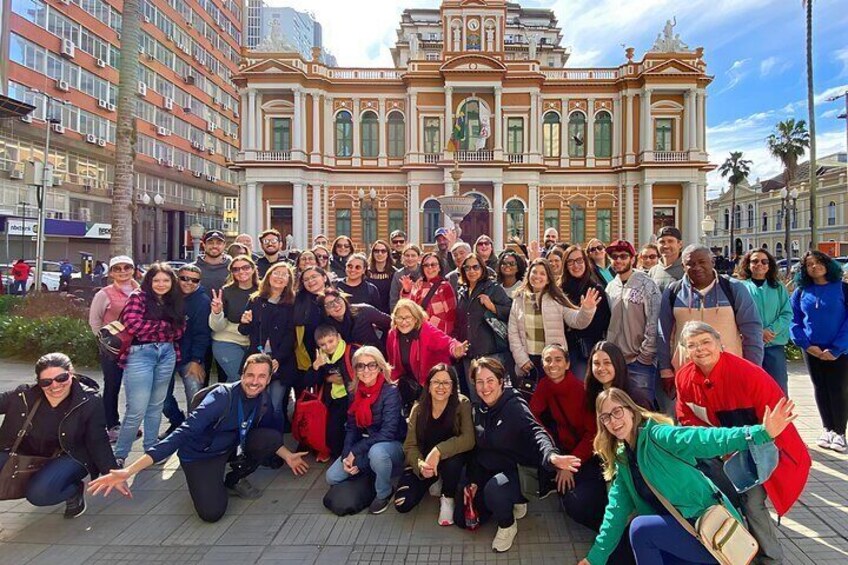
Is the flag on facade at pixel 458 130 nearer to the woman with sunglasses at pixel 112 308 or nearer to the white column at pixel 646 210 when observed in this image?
the white column at pixel 646 210

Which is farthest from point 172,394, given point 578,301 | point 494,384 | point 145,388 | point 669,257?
point 669,257

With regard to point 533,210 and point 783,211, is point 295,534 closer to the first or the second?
point 533,210

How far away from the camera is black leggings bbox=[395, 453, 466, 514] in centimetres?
386

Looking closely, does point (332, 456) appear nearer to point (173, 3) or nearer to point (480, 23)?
point (480, 23)

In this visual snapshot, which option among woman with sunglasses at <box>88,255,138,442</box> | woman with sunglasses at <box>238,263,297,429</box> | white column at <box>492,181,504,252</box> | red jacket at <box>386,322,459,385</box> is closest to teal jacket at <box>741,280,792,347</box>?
red jacket at <box>386,322,459,385</box>

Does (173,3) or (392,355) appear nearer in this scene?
(392,355)

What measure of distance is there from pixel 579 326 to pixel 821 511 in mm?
2172

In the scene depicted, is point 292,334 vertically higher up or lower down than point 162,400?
higher up

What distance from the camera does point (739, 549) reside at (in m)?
2.48

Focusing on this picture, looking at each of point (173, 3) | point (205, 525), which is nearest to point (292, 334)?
point (205, 525)

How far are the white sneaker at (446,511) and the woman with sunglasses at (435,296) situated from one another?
1897 millimetres

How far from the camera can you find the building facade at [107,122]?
28.3m

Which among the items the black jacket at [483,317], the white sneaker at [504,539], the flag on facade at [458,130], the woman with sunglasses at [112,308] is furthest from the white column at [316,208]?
the white sneaker at [504,539]

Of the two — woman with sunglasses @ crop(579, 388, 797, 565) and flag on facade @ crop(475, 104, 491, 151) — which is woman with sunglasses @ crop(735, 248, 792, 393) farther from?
flag on facade @ crop(475, 104, 491, 151)
